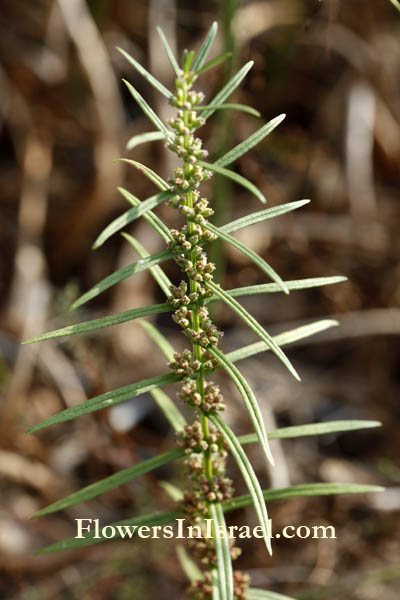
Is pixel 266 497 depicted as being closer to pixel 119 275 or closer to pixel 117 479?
pixel 117 479

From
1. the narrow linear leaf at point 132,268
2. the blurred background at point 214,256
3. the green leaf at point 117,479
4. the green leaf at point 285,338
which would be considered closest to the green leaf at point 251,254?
the narrow linear leaf at point 132,268

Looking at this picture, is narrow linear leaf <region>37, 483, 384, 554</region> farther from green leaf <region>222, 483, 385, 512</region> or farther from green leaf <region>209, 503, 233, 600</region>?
green leaf <region>209, 503, 233, 600</region>

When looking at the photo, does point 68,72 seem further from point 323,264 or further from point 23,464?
point 23,464

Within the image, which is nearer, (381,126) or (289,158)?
(289,158)

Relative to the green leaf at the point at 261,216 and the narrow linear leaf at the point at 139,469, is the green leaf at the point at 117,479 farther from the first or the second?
the green leaf at the point at 261,216

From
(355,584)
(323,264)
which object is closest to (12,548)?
(355,584)

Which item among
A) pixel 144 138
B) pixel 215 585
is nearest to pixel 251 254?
pixel 144 138
